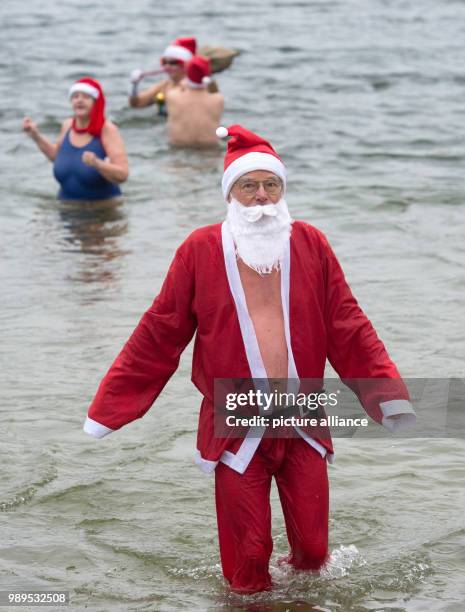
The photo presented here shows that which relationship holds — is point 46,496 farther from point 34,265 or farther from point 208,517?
point 34,265

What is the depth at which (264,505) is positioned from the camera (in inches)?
194

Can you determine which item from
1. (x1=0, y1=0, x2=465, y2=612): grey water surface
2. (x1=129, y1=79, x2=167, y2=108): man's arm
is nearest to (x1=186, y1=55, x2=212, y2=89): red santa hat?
(x1=0, y1=0, x2=465, y2=612): grey water surface

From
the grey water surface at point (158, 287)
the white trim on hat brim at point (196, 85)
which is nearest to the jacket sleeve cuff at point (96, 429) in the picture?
the grey water surface at point (158, 287)

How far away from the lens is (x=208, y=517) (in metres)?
6.19

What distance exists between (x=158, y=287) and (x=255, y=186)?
4.91 meters

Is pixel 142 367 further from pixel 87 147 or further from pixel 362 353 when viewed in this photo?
pixel 87 147

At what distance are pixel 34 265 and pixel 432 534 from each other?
5.42 metres

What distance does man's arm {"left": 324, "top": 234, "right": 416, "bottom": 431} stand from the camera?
494 centimetres

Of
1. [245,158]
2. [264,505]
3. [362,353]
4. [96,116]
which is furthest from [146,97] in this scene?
[264,505]

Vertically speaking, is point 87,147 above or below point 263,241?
below

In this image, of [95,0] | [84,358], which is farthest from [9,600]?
[95,0]

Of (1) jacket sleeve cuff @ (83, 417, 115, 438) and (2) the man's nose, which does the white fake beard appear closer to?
(2) the man's nose

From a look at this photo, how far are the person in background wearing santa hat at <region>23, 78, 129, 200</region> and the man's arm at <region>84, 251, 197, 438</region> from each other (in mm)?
6447

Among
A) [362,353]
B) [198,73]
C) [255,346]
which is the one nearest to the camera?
[255,346]
